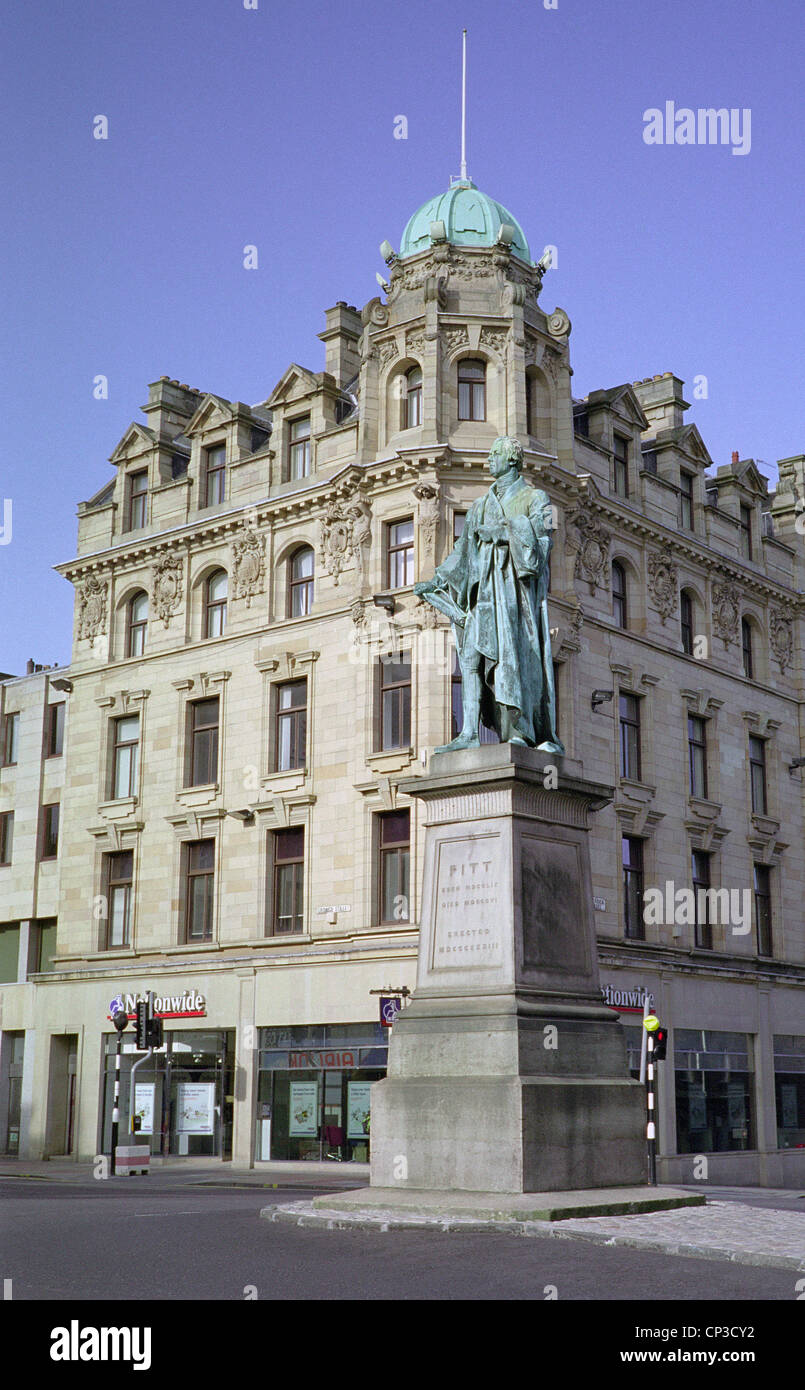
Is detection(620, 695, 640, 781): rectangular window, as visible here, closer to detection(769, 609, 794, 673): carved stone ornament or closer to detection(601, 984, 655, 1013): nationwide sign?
detection(601, 984, 655, 1013): nationwide sign

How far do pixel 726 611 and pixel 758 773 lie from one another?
16.3 feet

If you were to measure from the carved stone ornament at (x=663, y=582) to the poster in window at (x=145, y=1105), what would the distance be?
1839 centimetres

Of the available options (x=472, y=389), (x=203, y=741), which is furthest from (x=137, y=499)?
(x=472, y=389)

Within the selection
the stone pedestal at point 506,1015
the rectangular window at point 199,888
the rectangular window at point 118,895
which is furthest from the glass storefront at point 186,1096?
the stone pedestal at point 506,1015

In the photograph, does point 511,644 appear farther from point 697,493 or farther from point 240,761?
point 697,493

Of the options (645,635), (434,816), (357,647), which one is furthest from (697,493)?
(434,816)

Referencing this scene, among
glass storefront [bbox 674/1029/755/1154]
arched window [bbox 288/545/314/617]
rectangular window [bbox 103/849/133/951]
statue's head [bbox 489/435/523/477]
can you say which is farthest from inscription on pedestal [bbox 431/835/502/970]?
rectangular window [bbox 103/849/133/951]

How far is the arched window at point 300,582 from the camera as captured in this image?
38500 mm

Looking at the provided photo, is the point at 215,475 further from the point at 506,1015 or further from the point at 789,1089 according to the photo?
the point at 506,1015

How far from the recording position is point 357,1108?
34.6 metres

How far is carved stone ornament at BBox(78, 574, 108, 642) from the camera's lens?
43.5 m

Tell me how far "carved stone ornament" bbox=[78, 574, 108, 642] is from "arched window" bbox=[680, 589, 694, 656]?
16.4 metres

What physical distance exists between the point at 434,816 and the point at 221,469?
27.0 m

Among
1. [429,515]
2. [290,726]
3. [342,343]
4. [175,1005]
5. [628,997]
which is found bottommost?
[175,1005]
